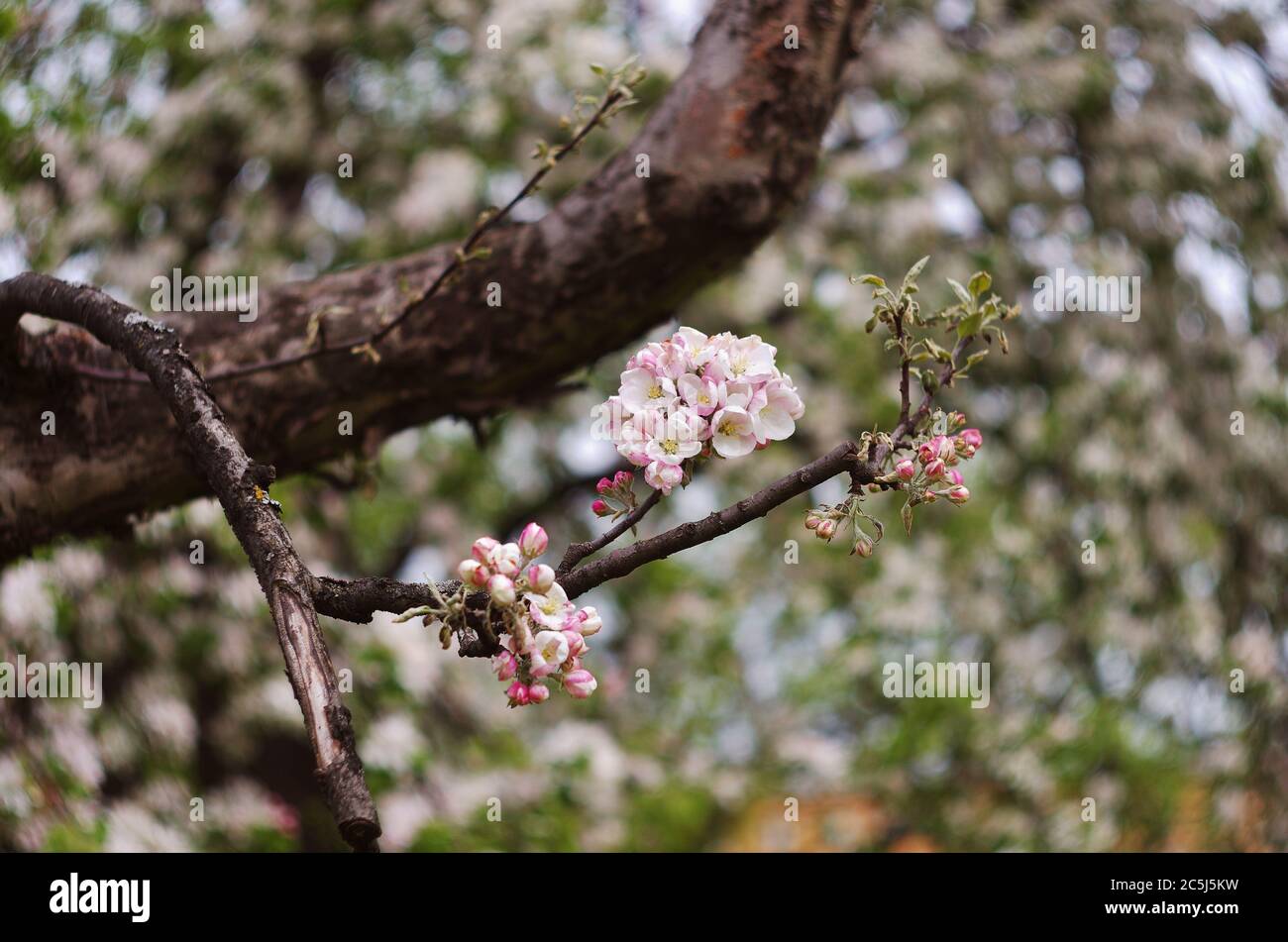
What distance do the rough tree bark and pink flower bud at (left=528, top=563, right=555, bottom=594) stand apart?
2.55ft

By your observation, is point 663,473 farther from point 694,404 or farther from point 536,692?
point 536,692

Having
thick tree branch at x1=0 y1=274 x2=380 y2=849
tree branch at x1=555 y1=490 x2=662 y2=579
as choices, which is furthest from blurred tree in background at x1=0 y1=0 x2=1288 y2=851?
tree branch at x1=555 y1=490 x2=662 y2=579

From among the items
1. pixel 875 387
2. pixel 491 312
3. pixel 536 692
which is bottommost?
pixel 536 692

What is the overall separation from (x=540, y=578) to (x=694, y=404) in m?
0.21

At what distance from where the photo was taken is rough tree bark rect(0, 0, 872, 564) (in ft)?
4.87

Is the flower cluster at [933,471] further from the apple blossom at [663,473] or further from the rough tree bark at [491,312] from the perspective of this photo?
the rough tree bark at [491,312]

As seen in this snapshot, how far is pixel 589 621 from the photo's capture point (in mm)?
853

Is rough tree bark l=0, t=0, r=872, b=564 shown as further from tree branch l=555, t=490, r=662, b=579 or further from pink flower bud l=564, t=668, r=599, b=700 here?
pink flower bud l=564, t=668, r=599, b=700

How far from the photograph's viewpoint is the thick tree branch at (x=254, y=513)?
759mm

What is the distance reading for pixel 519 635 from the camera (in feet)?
2.68

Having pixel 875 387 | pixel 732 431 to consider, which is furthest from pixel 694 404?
pixel 875 387

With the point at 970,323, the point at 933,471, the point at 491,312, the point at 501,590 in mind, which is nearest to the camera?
the point at 501,590
